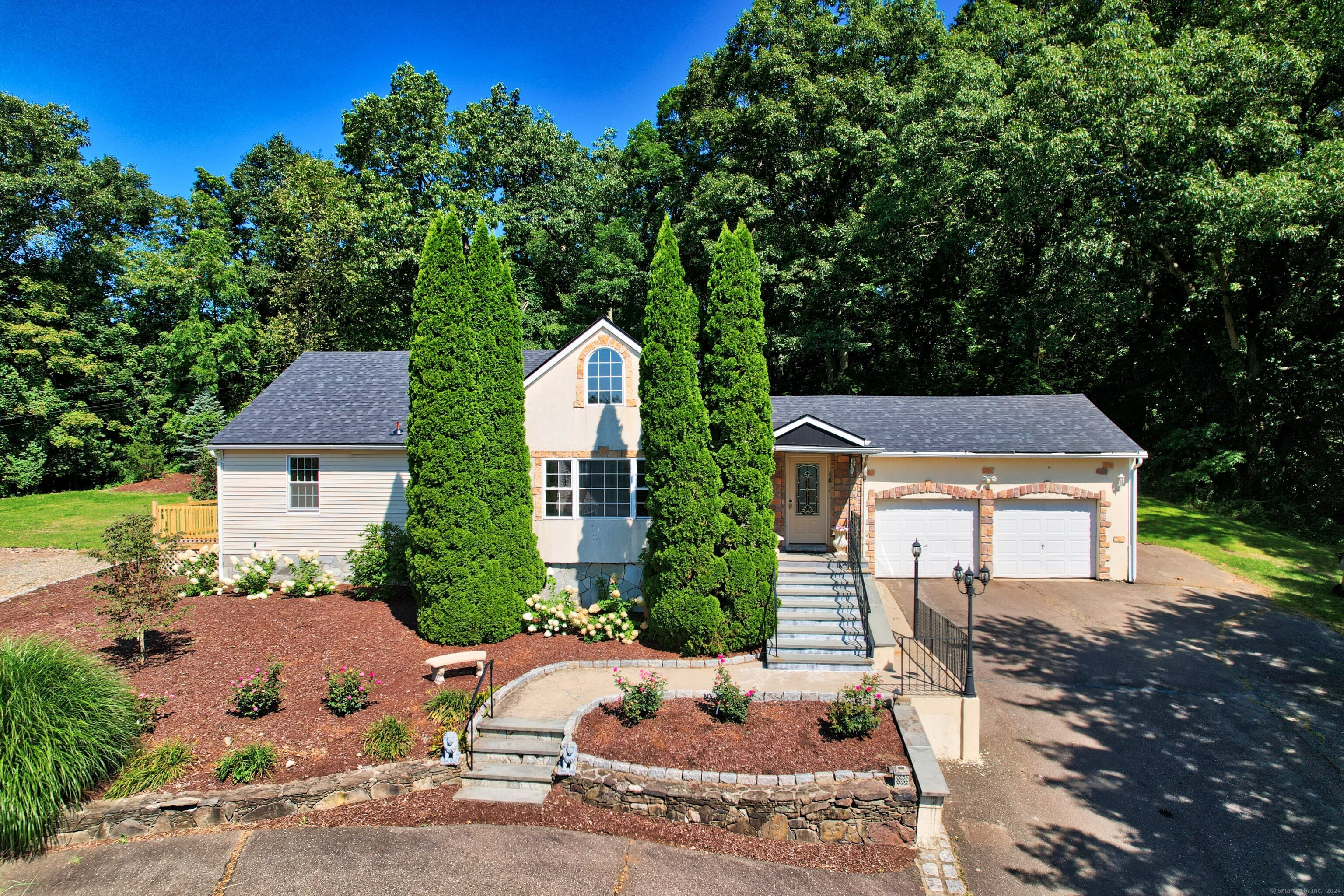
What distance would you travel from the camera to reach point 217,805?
737cm

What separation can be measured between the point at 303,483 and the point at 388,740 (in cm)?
985

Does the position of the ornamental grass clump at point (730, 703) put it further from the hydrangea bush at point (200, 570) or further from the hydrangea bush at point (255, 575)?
the hydrangea bush at point (200, 570)

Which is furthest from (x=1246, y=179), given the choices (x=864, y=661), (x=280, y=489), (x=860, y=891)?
(x=280, y=489)

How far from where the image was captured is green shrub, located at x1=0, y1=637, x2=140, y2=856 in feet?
22.6

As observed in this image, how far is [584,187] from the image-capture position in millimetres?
28219

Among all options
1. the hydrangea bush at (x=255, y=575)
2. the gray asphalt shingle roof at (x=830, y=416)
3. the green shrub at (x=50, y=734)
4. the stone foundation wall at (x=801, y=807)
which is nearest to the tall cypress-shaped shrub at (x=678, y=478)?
the stone foundation wall at (x=801, y=807)

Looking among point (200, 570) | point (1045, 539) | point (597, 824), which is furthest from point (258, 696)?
point (1045, 539)

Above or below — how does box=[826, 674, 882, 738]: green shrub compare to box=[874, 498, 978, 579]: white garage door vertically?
below

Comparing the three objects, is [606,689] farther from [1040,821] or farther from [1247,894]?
[1247,894]

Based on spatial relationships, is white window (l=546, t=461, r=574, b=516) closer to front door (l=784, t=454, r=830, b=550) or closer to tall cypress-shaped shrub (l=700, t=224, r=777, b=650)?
tall cypress-shaped shrub (l=700, t=224, r=777, b=650)

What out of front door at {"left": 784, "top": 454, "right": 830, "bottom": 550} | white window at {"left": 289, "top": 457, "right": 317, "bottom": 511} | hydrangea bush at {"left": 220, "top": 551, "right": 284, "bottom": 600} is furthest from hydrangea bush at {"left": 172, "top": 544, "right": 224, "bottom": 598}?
front door at {"left": 784, "top": 454, "right": 830, "bottom": 550}

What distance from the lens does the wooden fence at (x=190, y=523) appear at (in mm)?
17125

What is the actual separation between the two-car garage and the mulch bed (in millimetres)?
7768

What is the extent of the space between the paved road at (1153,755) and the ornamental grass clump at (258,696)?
8.99m
